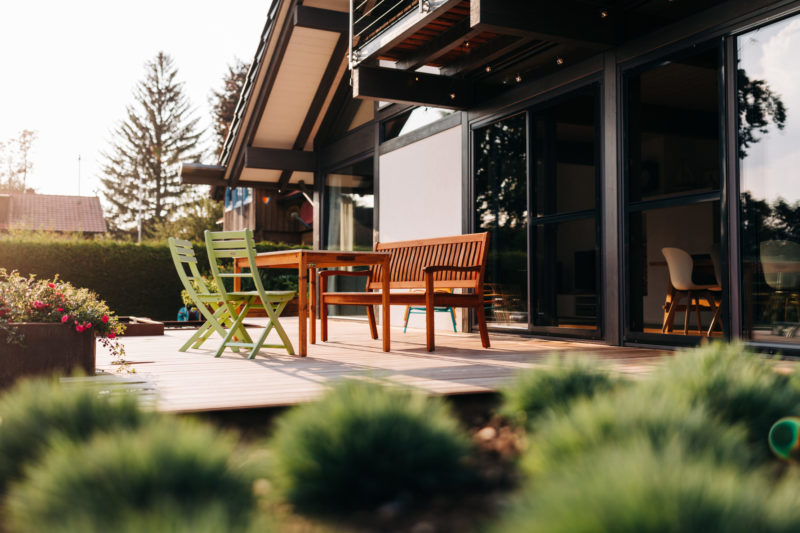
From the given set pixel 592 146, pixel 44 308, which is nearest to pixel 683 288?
pixel 592 146

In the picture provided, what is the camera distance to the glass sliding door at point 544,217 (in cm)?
655

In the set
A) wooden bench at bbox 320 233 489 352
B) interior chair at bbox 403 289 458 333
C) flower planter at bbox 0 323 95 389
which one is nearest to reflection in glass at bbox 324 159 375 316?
interior chair at bbox 403 289 458 333

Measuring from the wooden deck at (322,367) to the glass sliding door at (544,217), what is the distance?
0.43 meters

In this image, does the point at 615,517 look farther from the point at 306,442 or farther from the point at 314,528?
the point at 306,442

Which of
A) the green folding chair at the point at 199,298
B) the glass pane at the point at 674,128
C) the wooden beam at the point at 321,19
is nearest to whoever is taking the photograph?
the green folding chair at the point at 199,298

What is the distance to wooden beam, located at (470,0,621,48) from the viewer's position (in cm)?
514

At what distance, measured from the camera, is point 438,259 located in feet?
21.0

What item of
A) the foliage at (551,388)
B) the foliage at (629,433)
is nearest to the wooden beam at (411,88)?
the foliage at (551,388)

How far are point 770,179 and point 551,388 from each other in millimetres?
3085

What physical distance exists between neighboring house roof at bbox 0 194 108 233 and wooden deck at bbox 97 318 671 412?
89.8 ft

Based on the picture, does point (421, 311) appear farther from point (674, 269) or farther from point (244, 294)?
point (244, 294)

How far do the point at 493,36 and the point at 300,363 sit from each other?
3.81m

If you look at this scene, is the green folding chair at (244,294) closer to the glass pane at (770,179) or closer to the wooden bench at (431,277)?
the wooden bench at (431,277)

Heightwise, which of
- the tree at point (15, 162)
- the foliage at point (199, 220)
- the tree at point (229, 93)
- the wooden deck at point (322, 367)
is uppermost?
the tree at point (229, 93)
